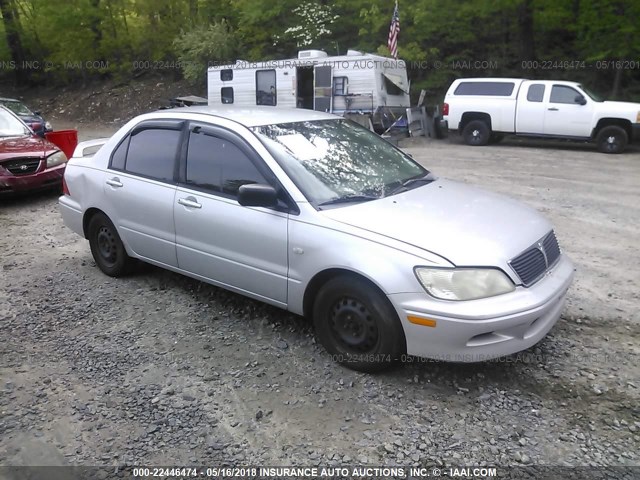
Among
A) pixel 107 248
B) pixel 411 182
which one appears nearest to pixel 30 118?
pixel 107 248

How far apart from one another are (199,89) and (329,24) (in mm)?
7233

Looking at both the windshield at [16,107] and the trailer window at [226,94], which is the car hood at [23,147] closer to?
the windshield at [16,107]

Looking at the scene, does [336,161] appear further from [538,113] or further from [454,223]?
[538,113]

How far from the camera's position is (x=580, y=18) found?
16.3 metres

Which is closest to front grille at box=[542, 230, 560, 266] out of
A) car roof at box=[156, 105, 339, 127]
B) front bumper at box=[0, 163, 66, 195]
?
car roof at box=[156, 105, 339, 127]

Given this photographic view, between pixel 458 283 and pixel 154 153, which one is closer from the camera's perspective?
pixel 458 283

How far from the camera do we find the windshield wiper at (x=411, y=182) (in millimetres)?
4048

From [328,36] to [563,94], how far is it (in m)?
10.8

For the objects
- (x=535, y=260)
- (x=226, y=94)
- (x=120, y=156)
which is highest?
(x=226, y=94)

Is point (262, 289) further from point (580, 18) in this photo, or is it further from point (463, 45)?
point (463, 45)

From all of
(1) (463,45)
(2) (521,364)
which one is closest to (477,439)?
(2) (521,364)

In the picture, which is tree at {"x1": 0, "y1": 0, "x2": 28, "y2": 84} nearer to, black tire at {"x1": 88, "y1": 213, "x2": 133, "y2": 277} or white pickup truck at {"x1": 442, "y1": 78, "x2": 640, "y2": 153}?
white pickup truck at {"x1": 442, "y1": 78, "x2": 640, "y2": 153}

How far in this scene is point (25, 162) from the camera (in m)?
8.54

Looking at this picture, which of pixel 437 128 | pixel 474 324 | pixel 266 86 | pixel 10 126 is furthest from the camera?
pixel 266 86
